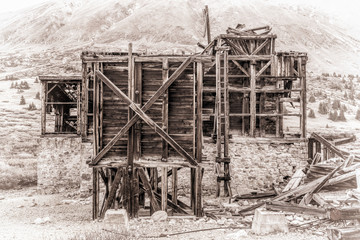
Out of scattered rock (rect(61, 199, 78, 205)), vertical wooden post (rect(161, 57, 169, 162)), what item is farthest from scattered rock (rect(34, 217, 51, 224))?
vertical wooden post (rect(161, 57, 169, 162))

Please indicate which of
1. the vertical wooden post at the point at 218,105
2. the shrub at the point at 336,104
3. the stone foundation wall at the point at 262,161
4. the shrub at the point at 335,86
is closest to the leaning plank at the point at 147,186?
the vertical wooden post at the point at 218,105

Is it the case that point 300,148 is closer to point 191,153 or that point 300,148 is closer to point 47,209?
point 191,153

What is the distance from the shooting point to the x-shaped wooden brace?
11.7 meters

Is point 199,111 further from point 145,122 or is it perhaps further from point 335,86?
point 335,86

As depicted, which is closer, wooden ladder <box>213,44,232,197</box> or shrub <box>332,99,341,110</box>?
wooden ladder <box>213,44,232,197</box>

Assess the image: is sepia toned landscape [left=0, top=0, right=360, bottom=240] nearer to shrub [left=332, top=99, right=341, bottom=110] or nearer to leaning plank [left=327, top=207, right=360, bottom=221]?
leaning plank [left=327, top=207, right=360, bottom=221]

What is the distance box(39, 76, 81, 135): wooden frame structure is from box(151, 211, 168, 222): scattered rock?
8.03 m

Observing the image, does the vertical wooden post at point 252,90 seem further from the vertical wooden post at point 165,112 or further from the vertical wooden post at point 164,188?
the vertical wooden post at point 164,188

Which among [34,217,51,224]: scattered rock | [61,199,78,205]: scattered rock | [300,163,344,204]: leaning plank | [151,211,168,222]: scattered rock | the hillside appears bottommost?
[61,199,78,205]: scattered rock

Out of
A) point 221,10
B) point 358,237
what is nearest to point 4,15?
point 221,10

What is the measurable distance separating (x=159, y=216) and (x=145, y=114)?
319 centimetres

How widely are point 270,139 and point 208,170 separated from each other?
3.12 m

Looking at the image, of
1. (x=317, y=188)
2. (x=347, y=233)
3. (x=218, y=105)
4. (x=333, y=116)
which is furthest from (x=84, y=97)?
(x=333, y=116)

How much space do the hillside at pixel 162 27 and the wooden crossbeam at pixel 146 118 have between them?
35892 mm
